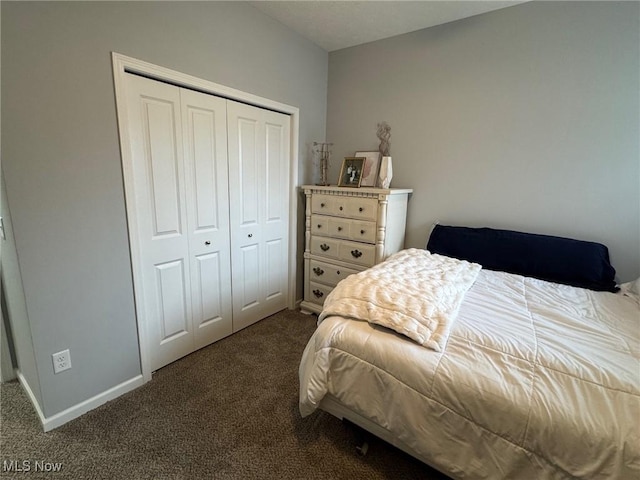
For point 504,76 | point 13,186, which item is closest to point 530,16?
point 504,76

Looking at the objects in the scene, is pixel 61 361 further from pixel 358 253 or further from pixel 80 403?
pixel 358 253

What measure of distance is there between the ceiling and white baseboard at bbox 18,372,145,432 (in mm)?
2712

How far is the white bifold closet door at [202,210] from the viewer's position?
6.01 ft

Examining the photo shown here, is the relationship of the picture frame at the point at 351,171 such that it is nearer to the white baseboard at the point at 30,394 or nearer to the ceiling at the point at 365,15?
the ceiling at the point at 365,15

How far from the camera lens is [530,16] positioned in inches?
82.0


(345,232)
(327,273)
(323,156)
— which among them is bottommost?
(327,273)

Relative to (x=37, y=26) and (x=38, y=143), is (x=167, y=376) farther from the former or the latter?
(x=37, y=26)

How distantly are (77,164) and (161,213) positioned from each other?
508mm

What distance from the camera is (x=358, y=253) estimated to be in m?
2.54

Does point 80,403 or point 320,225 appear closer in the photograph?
point 80,403

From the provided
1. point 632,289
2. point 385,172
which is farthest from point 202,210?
point 632,289

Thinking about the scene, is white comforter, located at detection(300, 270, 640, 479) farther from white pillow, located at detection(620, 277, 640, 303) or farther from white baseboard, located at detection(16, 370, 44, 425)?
white baseboard, located at detection(16, 370, 44, 425)

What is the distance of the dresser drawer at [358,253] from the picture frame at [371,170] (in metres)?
0.59

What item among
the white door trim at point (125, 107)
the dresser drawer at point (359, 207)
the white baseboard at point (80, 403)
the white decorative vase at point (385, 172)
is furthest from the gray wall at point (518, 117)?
the white baseboard at point (80, 403)
